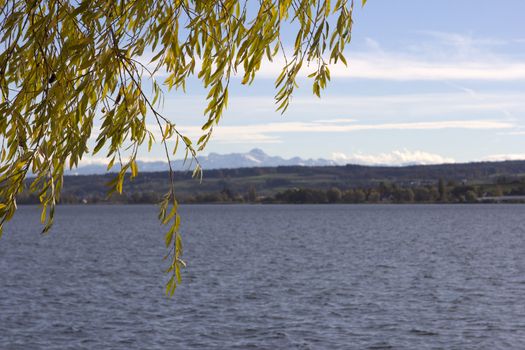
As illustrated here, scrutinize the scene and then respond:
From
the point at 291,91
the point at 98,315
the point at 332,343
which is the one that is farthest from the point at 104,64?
the point at 98,315

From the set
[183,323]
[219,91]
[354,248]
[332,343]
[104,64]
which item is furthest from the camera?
[354,248]

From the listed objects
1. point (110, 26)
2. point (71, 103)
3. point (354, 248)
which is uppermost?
point (110, 26)

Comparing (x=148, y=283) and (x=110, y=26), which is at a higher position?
(x=110, y=26)

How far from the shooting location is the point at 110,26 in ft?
21.2

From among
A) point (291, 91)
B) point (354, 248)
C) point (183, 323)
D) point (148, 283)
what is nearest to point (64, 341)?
point (183, 323)

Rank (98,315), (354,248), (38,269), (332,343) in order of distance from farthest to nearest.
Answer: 1. (354,248)
2. (38,269)
3. (98,315)
4. (332,343)

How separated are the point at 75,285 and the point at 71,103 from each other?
41.6 metres

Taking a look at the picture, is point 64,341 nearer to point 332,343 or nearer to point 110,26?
point 332,343

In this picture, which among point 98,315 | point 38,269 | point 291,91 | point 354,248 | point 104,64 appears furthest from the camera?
point 354,248

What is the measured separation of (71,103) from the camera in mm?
6500

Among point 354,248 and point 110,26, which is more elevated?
point 110,26

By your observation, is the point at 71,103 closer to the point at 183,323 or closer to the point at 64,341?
the point at 64,341

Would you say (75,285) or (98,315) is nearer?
(98,315)

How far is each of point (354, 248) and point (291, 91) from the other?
2800 inches
